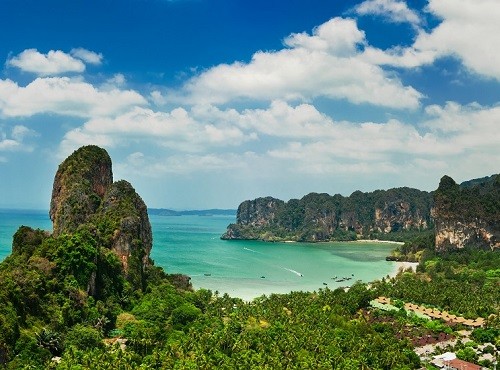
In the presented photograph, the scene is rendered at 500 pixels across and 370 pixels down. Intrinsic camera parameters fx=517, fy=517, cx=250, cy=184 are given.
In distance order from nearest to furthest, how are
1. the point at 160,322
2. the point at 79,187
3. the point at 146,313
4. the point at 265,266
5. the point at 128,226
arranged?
1. the point at 160,322
2. the point at 146,313
3. the point at 128,226
4. the point at 79,187
5. the point at 265,266

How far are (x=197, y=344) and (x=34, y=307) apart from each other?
15180 millimetres

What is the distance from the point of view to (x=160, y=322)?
170 ft

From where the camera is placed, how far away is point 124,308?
58.3 metres

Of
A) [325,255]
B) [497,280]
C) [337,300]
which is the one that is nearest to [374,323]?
[337,300]

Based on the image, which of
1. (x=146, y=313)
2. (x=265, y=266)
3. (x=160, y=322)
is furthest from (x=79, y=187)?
(x=265, y=266)

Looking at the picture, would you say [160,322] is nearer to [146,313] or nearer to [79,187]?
[146,313]

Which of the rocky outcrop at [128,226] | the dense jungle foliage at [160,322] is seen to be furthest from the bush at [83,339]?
the rocky outcrop at [128,226]

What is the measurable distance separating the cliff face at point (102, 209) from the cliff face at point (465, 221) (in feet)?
267

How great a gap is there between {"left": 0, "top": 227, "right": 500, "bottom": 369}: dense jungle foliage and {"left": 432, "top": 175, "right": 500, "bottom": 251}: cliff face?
57692mm

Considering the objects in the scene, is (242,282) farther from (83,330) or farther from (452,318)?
(83,330)

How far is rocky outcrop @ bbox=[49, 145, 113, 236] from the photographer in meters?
71.6

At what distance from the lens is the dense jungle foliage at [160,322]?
38969 mm

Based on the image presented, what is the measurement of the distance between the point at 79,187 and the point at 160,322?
29784 mm

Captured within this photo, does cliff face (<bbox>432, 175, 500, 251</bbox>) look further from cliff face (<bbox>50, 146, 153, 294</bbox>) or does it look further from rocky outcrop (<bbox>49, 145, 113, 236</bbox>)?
rocky outcrop (<bbox>49, 145, 113, 236</bbox>)
